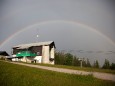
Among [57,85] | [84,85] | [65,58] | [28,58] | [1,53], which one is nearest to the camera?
[57,85]

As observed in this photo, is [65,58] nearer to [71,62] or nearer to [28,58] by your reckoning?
[71,62]

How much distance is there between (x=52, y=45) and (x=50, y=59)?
5.01 m

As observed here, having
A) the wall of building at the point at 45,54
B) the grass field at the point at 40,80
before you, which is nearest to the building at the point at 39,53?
the wall of building at the point at 45,54

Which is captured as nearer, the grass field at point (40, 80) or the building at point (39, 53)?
the grass field at point (40, 80)

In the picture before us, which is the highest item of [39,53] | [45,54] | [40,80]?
[39,53]

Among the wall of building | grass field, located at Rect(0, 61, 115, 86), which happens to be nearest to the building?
the wall of building

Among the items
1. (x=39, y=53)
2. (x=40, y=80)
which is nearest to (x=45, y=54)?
(x=39, y=53)

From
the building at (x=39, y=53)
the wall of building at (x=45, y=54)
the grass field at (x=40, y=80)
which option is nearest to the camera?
the grass field at (x=40, y=80)

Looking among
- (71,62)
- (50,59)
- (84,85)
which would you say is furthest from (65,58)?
(84,85)

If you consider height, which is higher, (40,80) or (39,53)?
(39,53)

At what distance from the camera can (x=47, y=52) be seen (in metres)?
70.1

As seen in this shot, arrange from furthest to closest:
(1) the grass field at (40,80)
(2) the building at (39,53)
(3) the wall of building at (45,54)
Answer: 1. (2) the building at (39,53)
2. (3) the wall of building at (45,54)
3. (1) the grass field at (40,80)

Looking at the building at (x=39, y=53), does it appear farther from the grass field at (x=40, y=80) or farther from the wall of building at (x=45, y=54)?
the grass field at (x=40, y=80)

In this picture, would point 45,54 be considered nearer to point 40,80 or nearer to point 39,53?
point 39,53
